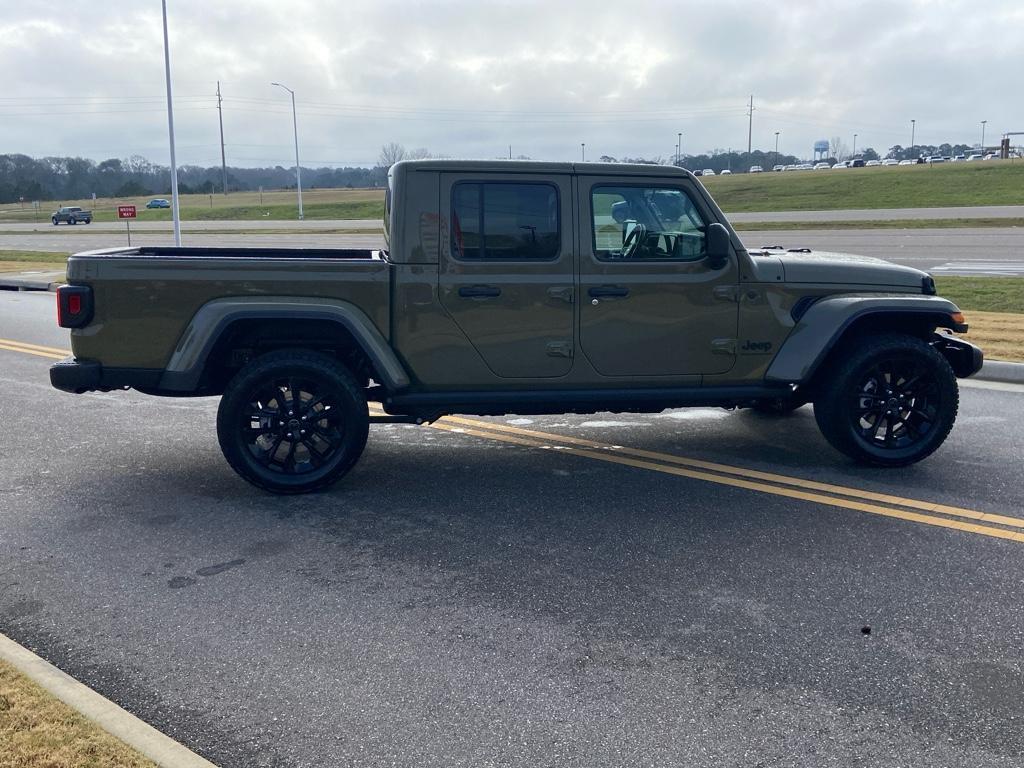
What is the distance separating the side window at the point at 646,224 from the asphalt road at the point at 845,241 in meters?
15.1

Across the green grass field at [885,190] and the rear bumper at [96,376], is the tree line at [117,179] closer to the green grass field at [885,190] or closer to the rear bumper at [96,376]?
the green grass field at [885,190]

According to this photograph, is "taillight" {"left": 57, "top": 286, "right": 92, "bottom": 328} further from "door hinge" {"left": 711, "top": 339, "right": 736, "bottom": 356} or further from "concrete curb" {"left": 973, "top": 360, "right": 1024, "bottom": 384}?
"concrete curb" {"left": 973, "top": 360, "right": 1024, "bottom": 384}

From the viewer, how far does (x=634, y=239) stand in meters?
6.06

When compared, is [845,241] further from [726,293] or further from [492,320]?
[492,320]

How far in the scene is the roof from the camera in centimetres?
591

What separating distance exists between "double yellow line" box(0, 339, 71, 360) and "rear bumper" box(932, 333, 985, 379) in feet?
30.0

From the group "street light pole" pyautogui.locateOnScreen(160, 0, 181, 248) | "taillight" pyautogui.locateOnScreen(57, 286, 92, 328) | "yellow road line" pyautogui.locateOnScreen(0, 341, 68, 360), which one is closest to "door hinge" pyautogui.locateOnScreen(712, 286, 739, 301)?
"taillight" pyautogui.locateOnScreen(57, 286, 92, 328)

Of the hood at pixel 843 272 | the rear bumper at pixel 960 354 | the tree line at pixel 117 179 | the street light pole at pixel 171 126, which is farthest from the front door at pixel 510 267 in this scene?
the tree line at pixel 117 179

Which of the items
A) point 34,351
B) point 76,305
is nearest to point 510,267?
point 76,305

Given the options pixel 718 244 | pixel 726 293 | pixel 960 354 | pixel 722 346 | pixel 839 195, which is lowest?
pixel 960 354

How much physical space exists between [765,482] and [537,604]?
235cm

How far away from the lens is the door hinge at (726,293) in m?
6.09

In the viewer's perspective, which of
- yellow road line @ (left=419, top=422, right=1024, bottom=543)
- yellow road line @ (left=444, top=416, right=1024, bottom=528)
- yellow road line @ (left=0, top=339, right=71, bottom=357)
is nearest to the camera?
yellow road line @ (left=419, top=422, right=1024, bottom=543)

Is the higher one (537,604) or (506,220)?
(506,220)
